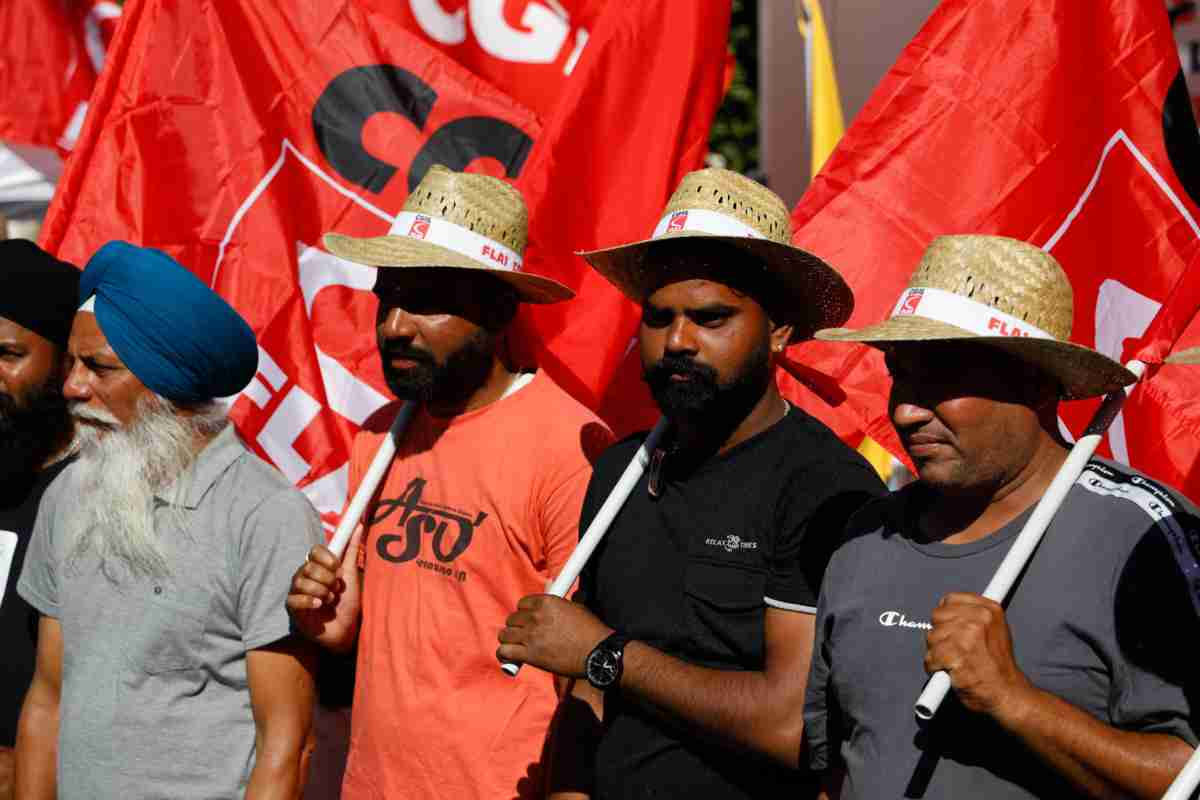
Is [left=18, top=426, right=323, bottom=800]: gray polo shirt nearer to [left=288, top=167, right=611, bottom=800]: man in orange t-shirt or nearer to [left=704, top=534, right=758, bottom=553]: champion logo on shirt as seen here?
[left=288, top=167, right=611, bottom=800]: man in orange t-shirt

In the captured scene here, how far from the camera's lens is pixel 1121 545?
2.51 meters

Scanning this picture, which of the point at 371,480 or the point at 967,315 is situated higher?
the point at 967,315

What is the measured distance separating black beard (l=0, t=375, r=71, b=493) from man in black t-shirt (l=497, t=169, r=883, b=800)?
1.78m

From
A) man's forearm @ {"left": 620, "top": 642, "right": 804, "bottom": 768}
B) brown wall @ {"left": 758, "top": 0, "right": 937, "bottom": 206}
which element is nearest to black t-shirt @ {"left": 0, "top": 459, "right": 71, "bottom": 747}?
man's forearm @ {"left": 620, "top": 642, "right": 804, "bottom": 768}

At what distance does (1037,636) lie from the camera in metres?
2.51

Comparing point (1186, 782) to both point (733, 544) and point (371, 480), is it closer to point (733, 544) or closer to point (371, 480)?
point (733, 544)

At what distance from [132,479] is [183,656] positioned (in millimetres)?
488

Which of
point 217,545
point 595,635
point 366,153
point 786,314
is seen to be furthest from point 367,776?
point 366,153

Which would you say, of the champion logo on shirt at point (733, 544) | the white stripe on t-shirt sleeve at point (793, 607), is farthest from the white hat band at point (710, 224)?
the white stripe on t-shirt sleeve at point (793, 607)

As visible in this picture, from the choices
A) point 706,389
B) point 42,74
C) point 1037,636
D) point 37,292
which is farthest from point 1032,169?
point 42,74

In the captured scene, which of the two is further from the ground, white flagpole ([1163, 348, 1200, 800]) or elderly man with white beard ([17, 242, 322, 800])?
white flagpole ([1163, 348, 1200, 800])

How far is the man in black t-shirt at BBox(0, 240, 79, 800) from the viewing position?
13.3ft

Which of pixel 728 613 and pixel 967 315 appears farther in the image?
pixel 728 613

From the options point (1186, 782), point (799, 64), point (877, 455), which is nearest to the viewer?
point (1186, 782)
